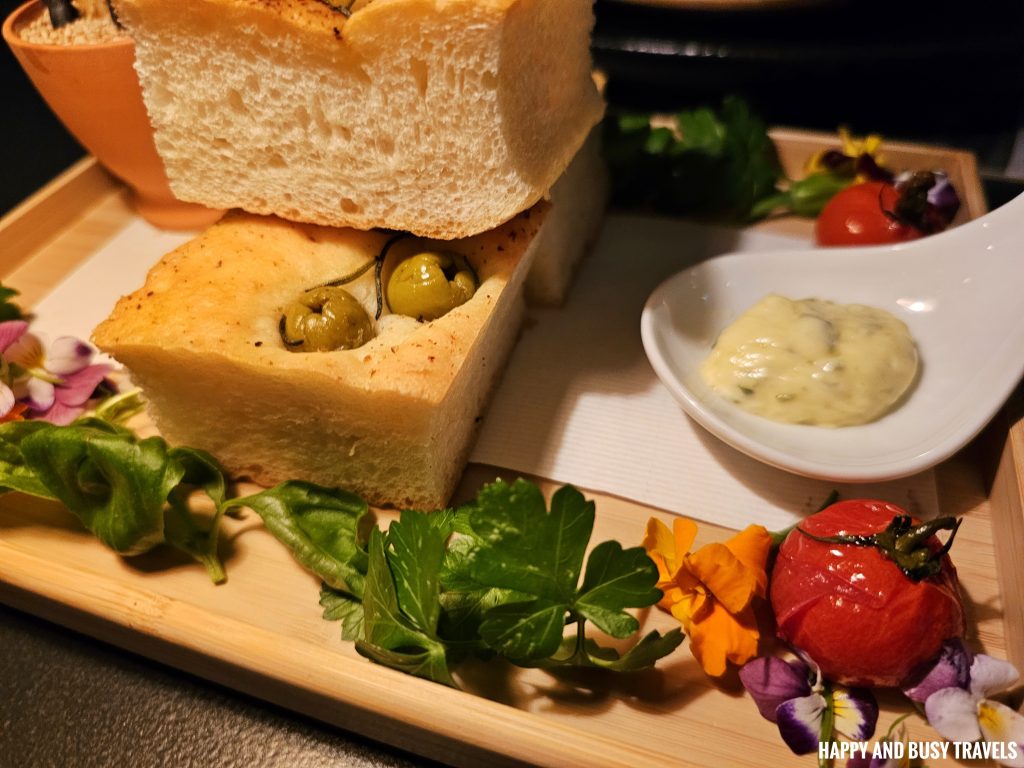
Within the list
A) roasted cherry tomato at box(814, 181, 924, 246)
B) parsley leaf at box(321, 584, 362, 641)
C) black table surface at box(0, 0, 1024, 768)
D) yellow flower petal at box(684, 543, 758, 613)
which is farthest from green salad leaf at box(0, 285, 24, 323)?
roasted cherry tomato at box(814, 181, 924, 246)

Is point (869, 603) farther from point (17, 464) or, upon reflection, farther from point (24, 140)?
point (24, 140)

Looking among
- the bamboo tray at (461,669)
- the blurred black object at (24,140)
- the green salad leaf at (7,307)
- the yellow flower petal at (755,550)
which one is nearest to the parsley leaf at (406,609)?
the bamboo tray at (461,669)

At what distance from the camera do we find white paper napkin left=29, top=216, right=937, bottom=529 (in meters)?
1.39

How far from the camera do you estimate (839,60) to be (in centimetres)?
216

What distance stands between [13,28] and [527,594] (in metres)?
1.77

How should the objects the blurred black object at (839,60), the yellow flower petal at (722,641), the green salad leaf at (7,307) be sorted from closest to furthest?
the yellow flower petal at (722,641) → the green salad leaf at (7,307) → the blurred black object at (839,60)

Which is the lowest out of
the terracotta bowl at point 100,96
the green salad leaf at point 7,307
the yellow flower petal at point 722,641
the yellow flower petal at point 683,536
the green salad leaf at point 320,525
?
the yellow flower petal at point 722,641

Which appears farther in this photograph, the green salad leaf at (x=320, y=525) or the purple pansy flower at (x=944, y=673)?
the green salad leaf at (x=320, y=525)

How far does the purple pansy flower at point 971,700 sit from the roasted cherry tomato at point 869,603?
0.08 feet

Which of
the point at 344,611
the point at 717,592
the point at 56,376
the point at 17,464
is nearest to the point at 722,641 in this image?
the point at 717,592

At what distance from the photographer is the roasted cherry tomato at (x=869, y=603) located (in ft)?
3.39

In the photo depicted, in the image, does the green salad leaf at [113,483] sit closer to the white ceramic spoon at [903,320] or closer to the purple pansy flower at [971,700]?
the white ceramic spoon at [903,320]

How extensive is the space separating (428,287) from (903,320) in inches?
39.6

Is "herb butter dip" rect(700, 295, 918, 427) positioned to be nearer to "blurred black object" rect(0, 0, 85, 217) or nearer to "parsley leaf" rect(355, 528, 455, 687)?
"parsley leaf" rect(355, 528, 455, 687)
